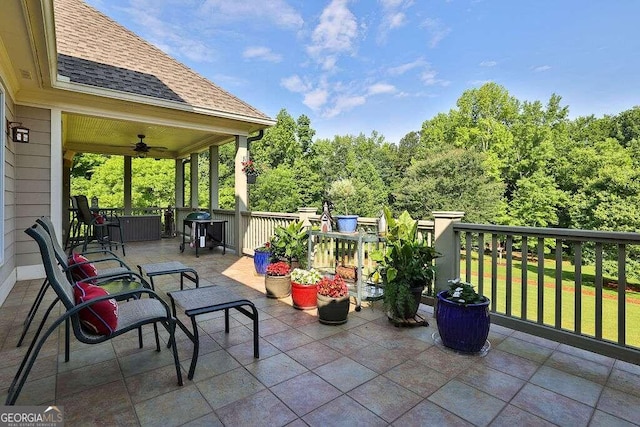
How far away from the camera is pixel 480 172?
19766 mm

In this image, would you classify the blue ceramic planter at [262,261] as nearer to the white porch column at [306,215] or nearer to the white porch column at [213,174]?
the white porch column at [306,215]

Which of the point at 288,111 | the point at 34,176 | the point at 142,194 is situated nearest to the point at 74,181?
the point at 142,194

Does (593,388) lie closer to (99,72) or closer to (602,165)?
(99,72)

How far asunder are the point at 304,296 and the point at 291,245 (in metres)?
1.27

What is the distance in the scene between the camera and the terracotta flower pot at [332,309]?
310 centimetres

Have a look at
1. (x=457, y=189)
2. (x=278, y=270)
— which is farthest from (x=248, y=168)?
(x=457, y=189)

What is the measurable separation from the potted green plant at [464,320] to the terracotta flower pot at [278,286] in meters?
1.93

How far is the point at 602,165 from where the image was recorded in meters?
15.7

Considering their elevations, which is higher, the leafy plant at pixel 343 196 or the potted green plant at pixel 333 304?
the leafy plant at pixel 343 196

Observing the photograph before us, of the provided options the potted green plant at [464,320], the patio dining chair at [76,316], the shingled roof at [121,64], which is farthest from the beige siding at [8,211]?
the potted green plant at [464,320]

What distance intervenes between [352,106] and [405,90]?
6210mm

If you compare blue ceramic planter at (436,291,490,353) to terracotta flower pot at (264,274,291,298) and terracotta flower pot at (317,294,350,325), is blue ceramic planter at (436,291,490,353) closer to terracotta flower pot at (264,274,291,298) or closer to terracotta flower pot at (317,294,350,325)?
terracotta flower pot at (317,294,350,325)

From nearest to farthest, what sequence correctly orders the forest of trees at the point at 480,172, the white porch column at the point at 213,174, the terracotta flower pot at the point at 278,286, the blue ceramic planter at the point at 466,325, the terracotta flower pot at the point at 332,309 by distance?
the blue ceramic planter at the point at 466,325
the terracotta flower pot at the point at 332,309
the terracotta flower pot at the point at 278,286
the white porch column at the point at 213,174
the forest of trees at the point at 480,172

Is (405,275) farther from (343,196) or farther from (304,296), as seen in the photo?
(343,196)
